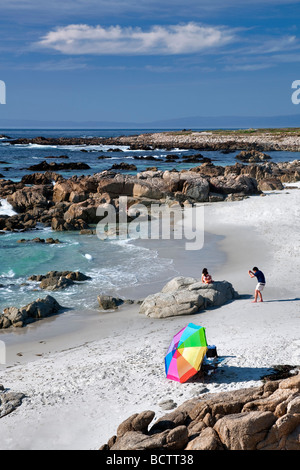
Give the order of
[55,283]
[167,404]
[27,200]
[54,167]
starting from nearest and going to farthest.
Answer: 1. [167,404]
2. [55,283]
3. [27,200]
4. [54,167]

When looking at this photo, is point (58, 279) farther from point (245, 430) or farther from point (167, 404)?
point (245, 430)

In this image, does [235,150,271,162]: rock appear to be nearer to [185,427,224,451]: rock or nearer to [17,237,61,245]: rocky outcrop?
[17,237,61,245]: rocky outcrop

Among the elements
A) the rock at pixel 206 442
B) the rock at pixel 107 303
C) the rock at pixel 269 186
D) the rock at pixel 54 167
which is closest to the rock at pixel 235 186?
the rock at pixel 269 186

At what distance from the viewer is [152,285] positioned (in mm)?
18844

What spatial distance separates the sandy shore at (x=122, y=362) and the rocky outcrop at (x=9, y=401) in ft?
0.46

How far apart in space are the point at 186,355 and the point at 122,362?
202cm

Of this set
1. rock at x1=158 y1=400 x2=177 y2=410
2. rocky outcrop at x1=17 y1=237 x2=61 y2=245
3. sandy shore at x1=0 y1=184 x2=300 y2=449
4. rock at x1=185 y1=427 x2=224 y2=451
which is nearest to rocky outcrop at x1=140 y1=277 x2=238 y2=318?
sandy shore at x1=0 y1=184 x2=300 y2=449

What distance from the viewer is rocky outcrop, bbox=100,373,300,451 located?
695 cm

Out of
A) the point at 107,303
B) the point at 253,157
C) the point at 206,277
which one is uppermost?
the point at 253,157

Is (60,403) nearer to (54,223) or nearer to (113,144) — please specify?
(54,223)

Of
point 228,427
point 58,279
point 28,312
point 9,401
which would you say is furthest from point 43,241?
point 228,427

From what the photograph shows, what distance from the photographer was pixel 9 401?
10008mm

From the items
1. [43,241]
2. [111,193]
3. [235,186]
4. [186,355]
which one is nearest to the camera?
[186,355]
